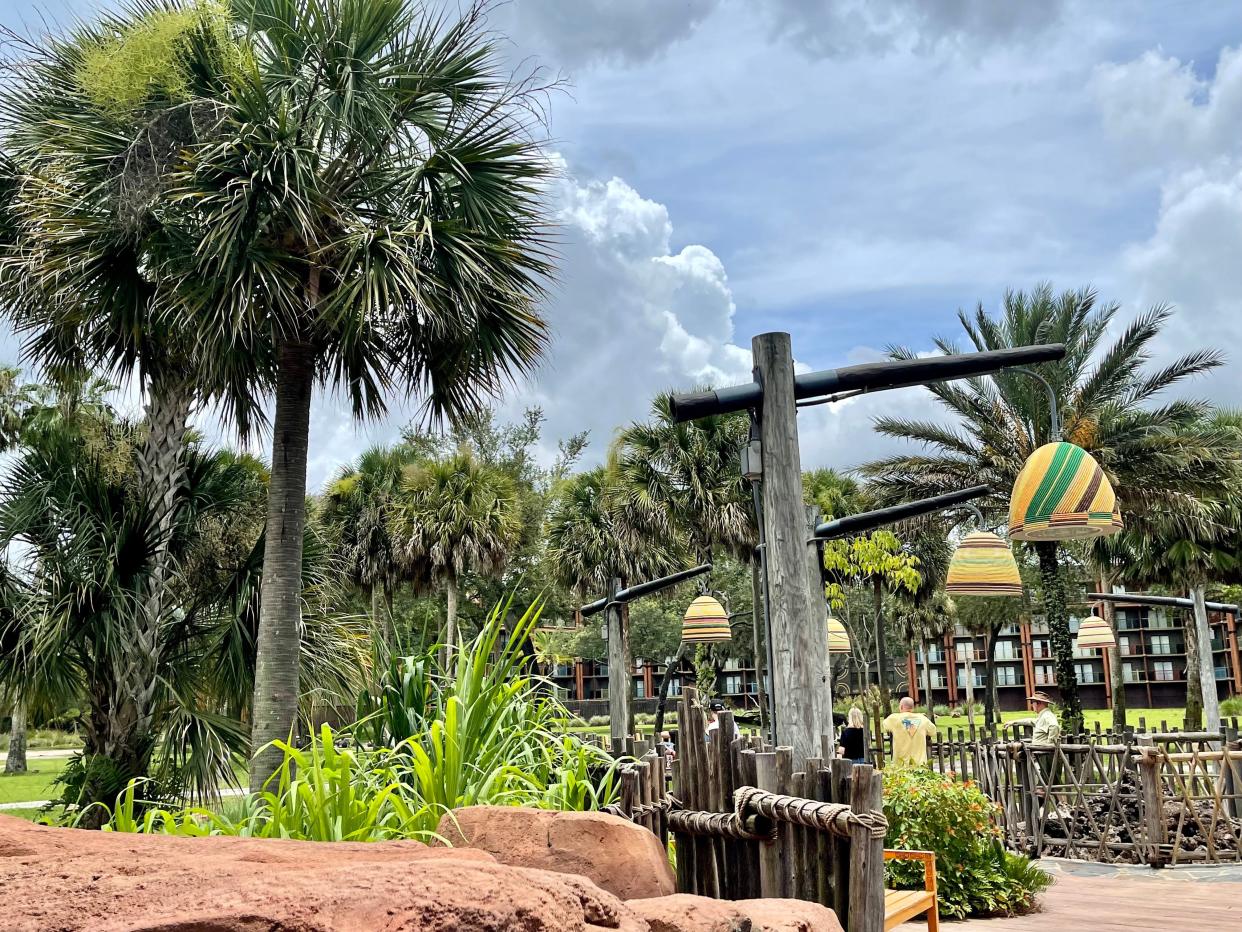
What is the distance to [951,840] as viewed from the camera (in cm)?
866

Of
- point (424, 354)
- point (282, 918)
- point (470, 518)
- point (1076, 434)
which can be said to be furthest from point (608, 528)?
point (282, 918)

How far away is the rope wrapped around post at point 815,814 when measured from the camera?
14.0 feet

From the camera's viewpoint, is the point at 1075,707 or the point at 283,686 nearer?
the point at 283,686

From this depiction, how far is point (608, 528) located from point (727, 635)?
14323 millimetres

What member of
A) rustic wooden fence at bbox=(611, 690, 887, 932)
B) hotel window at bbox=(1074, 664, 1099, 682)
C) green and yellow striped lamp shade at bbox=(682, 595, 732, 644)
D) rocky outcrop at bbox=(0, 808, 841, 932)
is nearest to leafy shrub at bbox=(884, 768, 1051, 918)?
rustic wooden fence at bbox=(611, 690, 887, 932)

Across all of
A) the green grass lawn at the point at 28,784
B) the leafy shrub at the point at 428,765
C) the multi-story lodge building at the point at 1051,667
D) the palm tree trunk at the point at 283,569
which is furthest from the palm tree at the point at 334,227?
the multi-story lodge building at the point at 1051,667

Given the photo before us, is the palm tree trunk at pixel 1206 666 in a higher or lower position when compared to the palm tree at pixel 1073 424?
lower

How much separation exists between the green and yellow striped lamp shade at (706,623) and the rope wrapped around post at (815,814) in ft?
35.4

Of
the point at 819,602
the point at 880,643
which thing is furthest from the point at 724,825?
the point at 880,643

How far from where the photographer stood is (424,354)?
10852mm

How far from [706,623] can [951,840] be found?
23.4 ft

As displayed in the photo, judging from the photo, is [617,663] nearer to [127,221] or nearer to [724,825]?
[127,221]

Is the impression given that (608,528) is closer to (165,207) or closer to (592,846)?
(165,207)

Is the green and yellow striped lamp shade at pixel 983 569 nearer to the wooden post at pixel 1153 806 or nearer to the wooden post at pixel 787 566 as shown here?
the wooden post at pixel 1153 806
